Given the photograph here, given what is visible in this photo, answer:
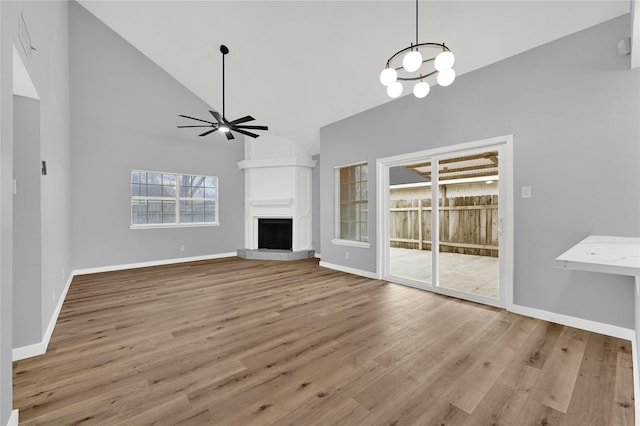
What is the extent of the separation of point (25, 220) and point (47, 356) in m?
1.10

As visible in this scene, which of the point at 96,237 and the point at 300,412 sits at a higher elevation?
the point at 96,237

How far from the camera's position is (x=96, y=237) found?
5133 millimetres

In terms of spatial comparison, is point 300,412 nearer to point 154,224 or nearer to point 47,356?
point 47,356

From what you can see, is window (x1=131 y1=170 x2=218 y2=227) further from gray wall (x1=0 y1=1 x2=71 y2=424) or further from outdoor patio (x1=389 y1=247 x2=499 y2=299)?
outdoor patio (x1=389 y1=247 x2=499 y2=299)

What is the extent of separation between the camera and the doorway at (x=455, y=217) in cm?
314

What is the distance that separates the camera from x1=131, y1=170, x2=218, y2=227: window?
5.73 meters

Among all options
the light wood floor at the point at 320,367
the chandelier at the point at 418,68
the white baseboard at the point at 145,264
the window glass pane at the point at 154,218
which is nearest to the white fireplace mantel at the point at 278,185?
the white baseboard at the point at 145,264

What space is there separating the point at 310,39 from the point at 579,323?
14.8 ft

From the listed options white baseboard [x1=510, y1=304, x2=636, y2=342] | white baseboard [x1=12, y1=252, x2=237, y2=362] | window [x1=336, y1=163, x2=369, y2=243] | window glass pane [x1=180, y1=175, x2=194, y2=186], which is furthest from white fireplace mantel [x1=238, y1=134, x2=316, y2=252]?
white baseboard [x1=510, y1=304, x2=636, y2=342]

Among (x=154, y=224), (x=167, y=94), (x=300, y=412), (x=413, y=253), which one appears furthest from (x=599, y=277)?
(x=167, y=94)

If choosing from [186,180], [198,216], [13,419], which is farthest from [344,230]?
[13,419]

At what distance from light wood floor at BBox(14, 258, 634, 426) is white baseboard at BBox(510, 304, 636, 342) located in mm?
92

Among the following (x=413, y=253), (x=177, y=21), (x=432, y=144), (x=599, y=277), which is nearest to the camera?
(x=599, y=277)

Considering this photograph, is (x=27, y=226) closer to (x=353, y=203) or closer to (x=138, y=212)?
(x=138, y=212)
